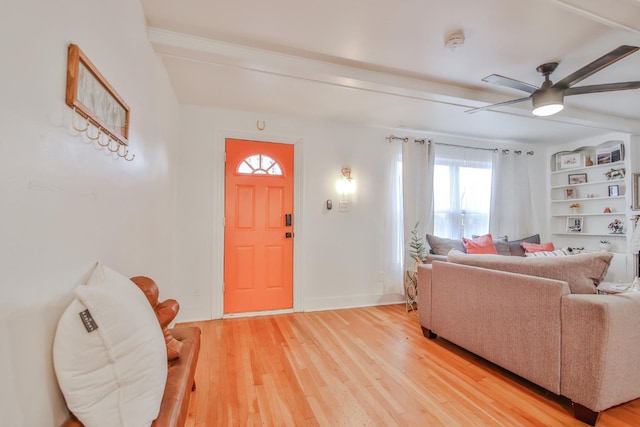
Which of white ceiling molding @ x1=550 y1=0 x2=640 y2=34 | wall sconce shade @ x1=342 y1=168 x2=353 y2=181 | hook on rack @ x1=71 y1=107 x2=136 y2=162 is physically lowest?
hook on rack @ x1=71 y1=107 x2=136 y2=162

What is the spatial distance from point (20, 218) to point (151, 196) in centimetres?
139

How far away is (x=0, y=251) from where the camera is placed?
644mm

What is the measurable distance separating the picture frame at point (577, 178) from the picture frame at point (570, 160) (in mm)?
143

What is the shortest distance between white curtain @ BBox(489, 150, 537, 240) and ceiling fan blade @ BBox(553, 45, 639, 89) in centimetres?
254

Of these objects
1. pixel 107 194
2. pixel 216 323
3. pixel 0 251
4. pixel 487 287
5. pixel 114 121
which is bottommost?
Result: pixel 216 323

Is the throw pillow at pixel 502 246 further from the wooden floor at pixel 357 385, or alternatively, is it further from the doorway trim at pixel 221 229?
the doorway trim at pixel 221 229

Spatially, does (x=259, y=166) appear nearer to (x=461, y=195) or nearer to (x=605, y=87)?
(x=461, y=195)

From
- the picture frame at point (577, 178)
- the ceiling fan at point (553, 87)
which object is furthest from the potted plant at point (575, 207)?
the ceiling fan at point (553, 87)

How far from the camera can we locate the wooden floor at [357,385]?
163cm

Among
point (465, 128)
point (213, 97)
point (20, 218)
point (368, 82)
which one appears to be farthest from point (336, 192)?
point (20, 218)

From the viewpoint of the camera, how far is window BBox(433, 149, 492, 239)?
423 centimetres

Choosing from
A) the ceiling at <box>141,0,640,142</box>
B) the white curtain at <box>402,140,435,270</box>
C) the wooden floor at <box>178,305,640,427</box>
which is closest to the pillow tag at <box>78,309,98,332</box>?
the wooden floor at <box>178,305,640,427</box>

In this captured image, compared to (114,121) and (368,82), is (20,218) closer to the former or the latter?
(114,121)

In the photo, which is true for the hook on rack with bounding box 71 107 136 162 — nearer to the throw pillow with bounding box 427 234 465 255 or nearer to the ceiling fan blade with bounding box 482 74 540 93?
the ceiling fan blade with bounding box 482 74 540 93
